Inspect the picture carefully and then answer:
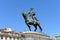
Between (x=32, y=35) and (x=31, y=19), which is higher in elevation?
(x=31, y=19)

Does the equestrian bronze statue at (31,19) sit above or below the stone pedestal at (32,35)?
above

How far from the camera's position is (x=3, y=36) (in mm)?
69312

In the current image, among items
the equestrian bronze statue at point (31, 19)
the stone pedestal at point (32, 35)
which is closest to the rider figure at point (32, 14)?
the equestrian bronze statue at point (31, 19)

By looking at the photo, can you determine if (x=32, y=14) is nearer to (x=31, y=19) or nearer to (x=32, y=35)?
(x=31, y=19)

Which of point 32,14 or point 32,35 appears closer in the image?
point 32,35

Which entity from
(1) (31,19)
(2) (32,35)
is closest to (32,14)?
(1) (31,19)

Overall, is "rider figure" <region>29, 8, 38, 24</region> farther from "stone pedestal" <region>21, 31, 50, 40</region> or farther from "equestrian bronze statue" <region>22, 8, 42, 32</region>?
"stone pedestal" <region>21, 31, 50, 40</region>

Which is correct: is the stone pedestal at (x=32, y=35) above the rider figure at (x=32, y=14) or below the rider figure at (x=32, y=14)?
below

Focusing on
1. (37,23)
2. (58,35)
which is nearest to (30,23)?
(37,23)

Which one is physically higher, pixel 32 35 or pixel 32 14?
pixel 32 14

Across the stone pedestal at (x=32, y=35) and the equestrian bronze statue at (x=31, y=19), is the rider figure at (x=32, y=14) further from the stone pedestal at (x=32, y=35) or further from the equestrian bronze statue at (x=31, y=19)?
the stone pedestal at (x=32, y=35)

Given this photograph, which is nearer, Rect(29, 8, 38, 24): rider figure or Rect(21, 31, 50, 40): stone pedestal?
Rect(21, 31, 50, 40): stone pedestal

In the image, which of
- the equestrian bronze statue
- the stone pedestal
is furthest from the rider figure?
the stone pedestal

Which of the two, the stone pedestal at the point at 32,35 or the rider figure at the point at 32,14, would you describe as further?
the rider figure at the point at 32,14
